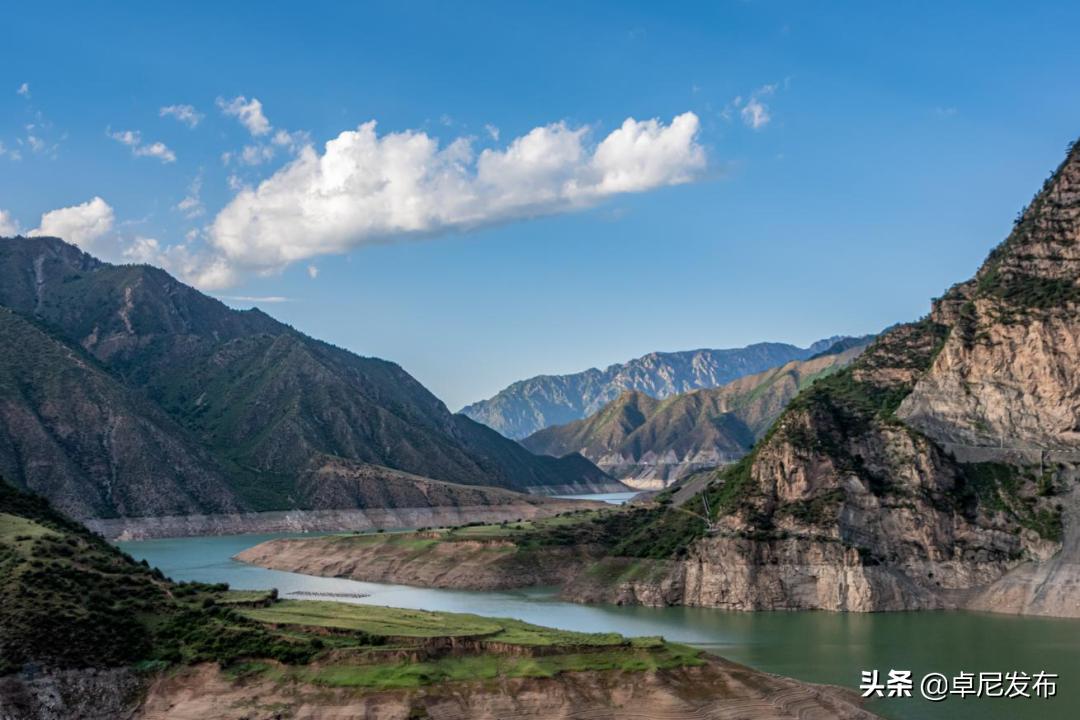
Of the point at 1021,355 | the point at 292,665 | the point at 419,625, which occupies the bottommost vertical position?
the point at 292,665

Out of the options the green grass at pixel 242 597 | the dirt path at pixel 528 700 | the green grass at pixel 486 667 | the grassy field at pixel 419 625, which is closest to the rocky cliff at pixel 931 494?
the grassy field at pixel 419 625

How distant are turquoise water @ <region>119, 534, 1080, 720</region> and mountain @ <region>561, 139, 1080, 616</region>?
4129 millimetres

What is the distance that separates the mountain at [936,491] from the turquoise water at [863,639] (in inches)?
163

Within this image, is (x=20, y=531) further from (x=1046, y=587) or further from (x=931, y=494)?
(x=1046, y=587)

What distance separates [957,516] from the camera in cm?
11988

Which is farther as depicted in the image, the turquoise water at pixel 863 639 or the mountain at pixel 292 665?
the turquoise water at pixel 863 639

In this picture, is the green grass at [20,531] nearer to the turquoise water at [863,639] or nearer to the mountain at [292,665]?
the mountain at [292,665]

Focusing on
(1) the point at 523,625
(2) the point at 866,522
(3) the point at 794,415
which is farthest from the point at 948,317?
(1) the point at 523,625

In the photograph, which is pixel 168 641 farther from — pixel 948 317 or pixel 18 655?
pixel 948 317

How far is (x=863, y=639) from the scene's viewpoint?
318ft

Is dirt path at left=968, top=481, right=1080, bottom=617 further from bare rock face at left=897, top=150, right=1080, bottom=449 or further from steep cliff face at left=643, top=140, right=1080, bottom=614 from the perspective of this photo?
bare rock face at left=897, top=150, right=1080, bottom=449

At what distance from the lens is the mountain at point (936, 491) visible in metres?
115

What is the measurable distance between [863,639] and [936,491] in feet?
98.4

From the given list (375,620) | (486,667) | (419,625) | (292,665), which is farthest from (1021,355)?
(292,665)
